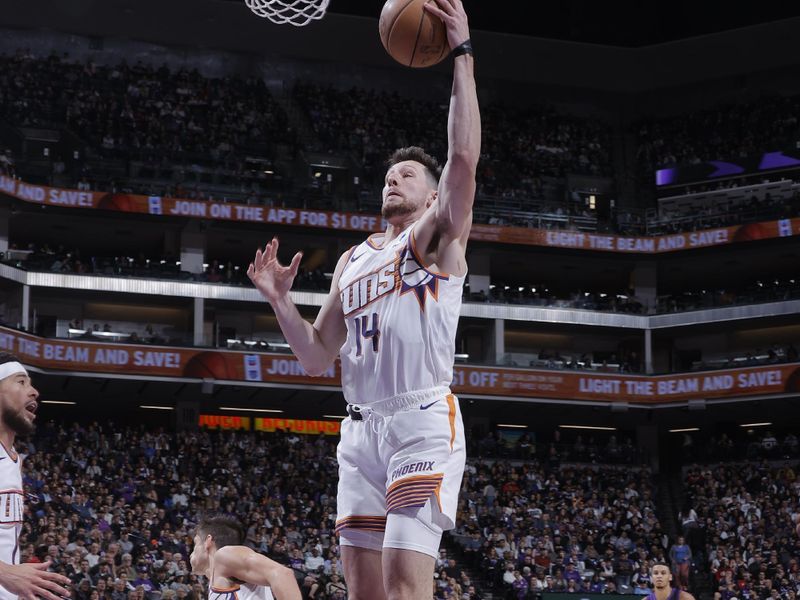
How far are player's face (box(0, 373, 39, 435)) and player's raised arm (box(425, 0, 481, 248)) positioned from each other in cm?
285

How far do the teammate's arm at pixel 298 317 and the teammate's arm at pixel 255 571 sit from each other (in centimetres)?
254

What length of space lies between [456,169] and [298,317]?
4.17ft

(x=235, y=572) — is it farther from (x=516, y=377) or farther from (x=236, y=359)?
(x=516, y=377)

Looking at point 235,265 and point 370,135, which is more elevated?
point 370,135

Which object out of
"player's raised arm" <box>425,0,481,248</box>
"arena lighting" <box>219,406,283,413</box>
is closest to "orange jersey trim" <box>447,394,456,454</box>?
"player's raised arm" <box>425,0,481,248</box>

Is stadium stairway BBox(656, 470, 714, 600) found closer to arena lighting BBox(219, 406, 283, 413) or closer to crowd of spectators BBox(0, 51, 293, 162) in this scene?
arena lighting BBox(219, 406, 283, 413)

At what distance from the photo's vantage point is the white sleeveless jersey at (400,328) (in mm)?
5543

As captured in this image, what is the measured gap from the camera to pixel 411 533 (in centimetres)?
523

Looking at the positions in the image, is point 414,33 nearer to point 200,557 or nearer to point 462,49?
point 462,49

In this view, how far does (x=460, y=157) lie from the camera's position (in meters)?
5.35

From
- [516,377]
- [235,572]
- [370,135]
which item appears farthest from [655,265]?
[235,572]

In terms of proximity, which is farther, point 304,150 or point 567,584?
point 304,150

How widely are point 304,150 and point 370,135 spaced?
3247mm

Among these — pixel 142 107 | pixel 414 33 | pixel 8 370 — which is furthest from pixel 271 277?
pixel 142 107
